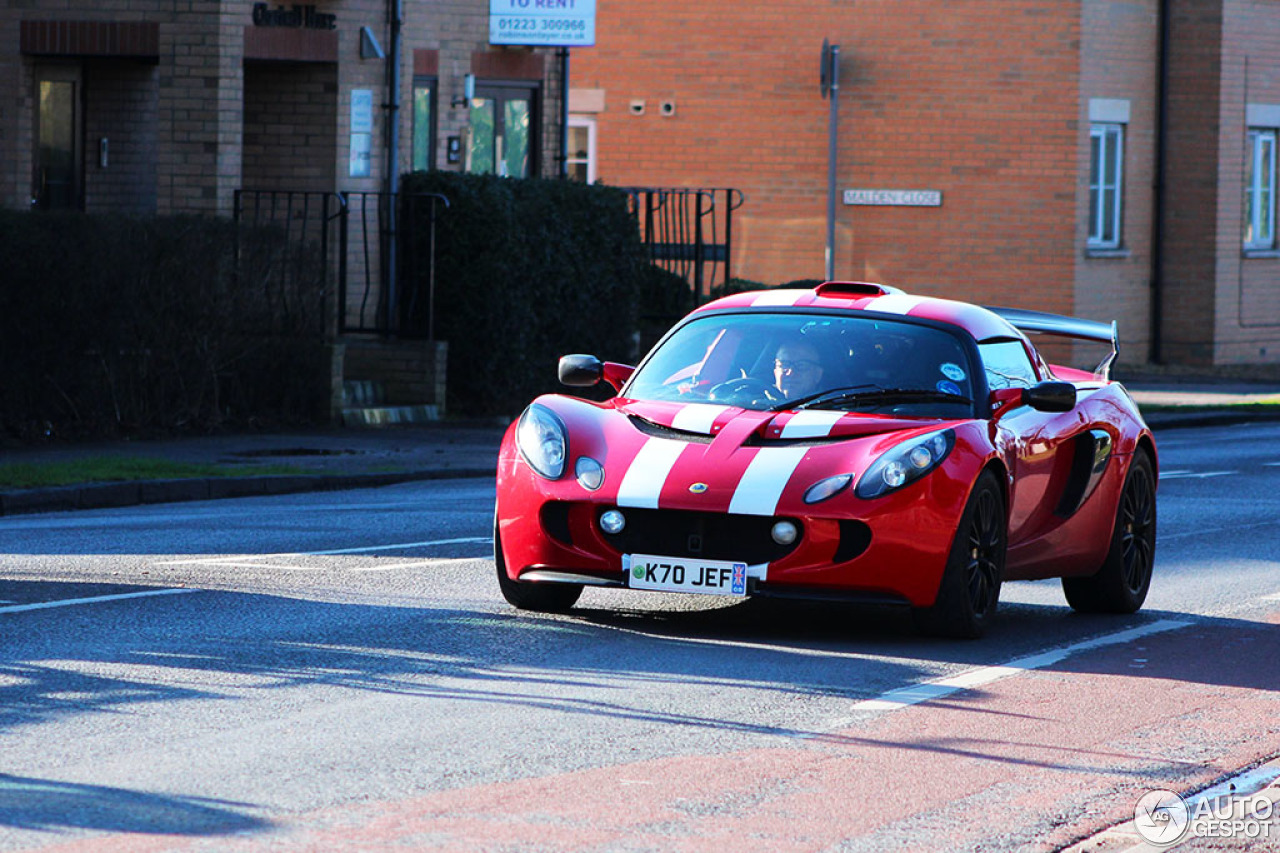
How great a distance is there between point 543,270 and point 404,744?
15769mm

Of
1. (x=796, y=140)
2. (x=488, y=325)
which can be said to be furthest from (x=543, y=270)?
(x=796, y=140)

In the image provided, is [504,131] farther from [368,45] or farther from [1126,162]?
[1126,162]

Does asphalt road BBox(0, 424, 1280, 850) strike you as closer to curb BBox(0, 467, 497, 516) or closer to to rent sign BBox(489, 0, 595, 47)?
curb BBox(0, 467, 497, 516)

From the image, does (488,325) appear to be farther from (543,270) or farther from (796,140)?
(796,140)

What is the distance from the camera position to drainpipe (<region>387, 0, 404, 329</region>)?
896 inches

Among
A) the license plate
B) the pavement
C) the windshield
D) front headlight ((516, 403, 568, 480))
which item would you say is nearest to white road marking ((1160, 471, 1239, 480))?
the pavement

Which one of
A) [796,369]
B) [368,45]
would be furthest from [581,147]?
[796,369]

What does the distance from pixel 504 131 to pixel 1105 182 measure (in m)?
10.5

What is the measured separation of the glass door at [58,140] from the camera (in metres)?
22.4

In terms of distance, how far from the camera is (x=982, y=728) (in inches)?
299

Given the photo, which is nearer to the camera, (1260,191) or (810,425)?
(810,425)

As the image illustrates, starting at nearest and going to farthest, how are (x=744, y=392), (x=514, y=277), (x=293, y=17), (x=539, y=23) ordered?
(x=744, y=392)
(x=514, y=277)
(x=293, y=17)
(x=539, y=23)

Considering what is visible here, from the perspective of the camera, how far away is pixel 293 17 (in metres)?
22.4

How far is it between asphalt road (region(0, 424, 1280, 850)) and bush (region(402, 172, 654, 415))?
10221mm
